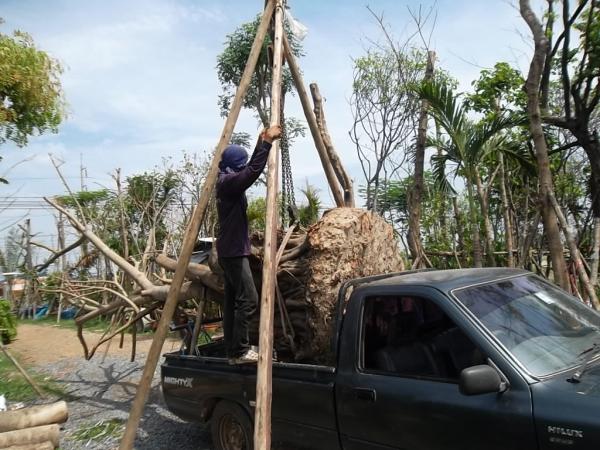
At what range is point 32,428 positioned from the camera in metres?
5.22

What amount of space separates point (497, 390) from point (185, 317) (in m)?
5.52

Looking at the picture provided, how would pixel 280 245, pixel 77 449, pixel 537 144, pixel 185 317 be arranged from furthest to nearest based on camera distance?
pixel 185 317
pixel 537 144
pixel 77 449
pixel 280 245

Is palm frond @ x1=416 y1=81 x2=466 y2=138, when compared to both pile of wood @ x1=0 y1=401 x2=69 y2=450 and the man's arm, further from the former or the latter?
pile of wood @ x1=0 y1=401 x2=69 y2=450

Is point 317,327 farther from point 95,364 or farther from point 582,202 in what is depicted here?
point 582,202

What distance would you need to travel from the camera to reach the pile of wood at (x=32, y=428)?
16.3ft

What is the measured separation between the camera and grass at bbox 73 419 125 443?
5.58 meters

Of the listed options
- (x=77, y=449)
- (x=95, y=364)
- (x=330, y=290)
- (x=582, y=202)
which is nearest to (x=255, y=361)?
(x=330, y=290)

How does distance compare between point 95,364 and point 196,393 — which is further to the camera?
point 95,364

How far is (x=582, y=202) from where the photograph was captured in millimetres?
13055

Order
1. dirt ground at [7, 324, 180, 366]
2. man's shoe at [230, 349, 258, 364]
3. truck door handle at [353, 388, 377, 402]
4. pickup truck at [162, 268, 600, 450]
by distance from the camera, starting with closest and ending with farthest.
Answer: pickup truck at [162, 268, 600, 450] → truck door handle at [353, 388, 377, 402] → man's shoe at [230, 349, 258, 364] → dirt ground at [7, 324, 180, 366]

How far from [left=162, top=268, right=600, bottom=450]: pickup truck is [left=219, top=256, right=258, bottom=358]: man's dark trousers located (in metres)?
0.26

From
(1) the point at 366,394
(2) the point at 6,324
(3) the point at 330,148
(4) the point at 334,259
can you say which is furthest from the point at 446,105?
(2) the point at 6,324

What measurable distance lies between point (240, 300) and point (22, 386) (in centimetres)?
604

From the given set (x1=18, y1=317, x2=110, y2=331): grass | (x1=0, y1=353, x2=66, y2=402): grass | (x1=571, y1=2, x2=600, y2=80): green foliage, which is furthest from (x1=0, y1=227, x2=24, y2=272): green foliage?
(x1=571, y1=2, x2=600, y2=80): green foliage
